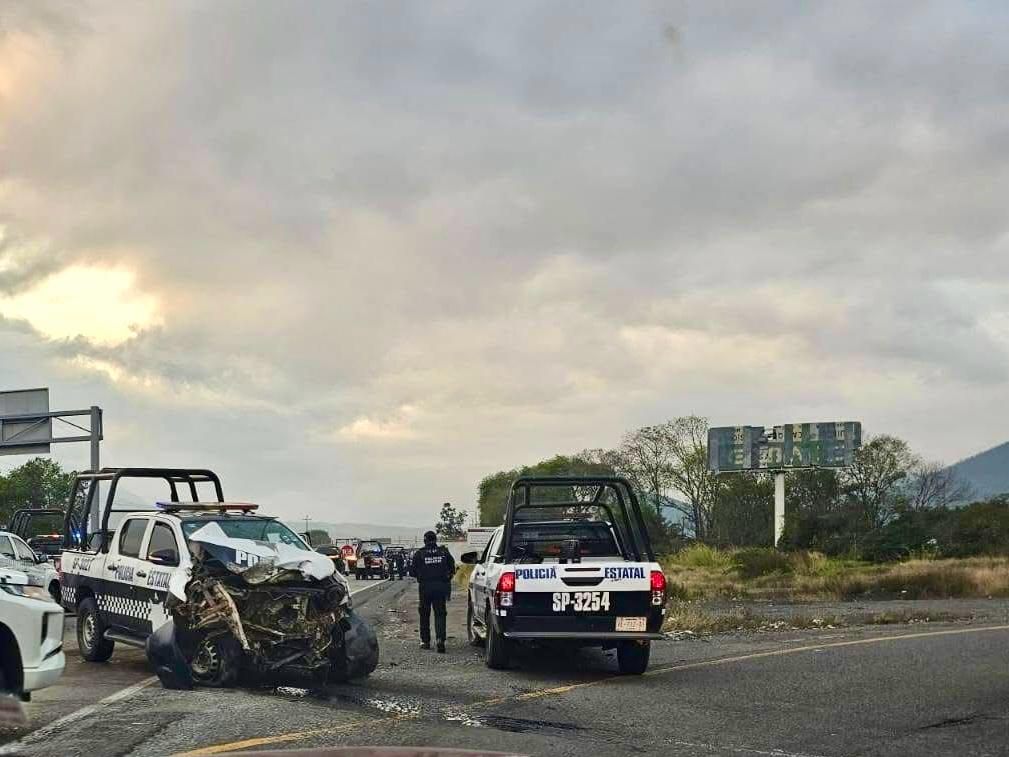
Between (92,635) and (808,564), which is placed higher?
(92,635)

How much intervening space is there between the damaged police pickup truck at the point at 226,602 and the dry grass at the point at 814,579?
20886 mm

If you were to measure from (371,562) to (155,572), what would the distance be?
50351 mm

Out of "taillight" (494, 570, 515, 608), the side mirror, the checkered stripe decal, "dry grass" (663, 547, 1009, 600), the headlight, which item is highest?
the side mirror

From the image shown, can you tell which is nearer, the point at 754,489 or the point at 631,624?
the point at 631,624

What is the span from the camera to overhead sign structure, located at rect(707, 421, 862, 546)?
77.8m

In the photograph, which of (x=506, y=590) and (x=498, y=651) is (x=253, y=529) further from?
(x=498, y=651)

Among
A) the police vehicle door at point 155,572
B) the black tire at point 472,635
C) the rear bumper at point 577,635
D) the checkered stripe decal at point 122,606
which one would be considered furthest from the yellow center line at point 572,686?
the checkered stripe decal at point 122,606

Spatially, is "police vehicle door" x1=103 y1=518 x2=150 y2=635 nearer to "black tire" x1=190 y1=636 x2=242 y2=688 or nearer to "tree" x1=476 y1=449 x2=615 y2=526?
"black tire" x1=190 y1=636 x2=242 y2=688

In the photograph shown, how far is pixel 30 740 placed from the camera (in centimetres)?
900

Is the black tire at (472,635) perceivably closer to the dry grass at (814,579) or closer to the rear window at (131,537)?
the rear window at (131,537)

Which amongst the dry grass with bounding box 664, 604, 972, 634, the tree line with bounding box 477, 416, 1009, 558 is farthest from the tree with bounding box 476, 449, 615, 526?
the dry grass with bounding box 664, 604, 972, 634

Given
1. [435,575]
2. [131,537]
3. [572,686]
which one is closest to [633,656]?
[572,686]

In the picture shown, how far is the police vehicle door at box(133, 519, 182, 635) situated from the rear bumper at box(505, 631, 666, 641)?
377cm

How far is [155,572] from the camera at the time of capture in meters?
13.6
